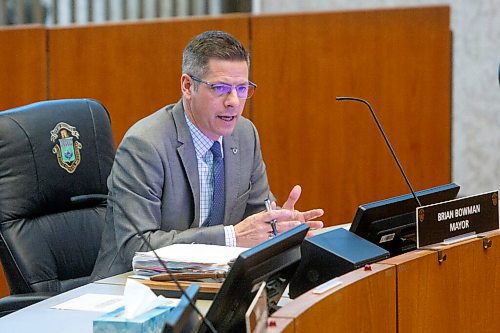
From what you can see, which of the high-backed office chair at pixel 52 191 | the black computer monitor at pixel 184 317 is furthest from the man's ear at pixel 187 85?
the black computer monitor at pixel 184 317

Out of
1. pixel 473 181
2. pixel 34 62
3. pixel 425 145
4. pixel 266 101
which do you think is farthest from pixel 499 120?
pixel 34 62

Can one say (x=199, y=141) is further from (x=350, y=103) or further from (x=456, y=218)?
(x=350, y=103)

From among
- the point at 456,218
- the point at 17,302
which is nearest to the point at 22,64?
the point at 17,302

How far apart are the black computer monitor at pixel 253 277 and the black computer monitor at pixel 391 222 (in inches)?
10.4

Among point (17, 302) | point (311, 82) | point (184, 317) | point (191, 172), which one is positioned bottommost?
point (17, 302)

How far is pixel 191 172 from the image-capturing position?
9.61ft

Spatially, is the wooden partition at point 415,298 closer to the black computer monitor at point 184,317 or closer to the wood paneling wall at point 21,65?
the black computer monitor at point 184,317

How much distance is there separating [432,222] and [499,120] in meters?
3.32

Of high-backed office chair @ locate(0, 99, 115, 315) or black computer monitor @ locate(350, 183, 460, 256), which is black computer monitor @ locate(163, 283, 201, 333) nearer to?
black computer monitor @ locate(350, 183, 460, 256)

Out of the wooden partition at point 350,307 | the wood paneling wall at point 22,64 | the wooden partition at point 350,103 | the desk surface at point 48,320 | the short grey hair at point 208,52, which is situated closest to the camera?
the wooden partition at point 350,307

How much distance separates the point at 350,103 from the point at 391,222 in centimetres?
A: 231

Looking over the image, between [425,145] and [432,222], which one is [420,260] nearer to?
[432,222]

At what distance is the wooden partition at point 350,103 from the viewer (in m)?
4.61

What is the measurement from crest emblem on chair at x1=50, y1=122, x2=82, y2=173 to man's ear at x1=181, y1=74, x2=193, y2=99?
403 millimetres
